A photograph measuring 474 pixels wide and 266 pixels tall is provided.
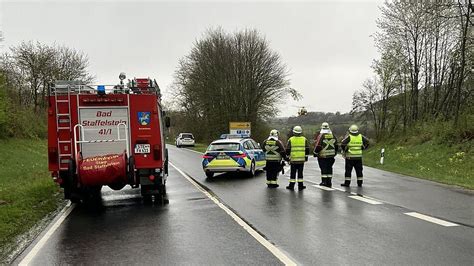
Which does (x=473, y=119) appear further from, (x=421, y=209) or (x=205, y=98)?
(x=205, y=98)

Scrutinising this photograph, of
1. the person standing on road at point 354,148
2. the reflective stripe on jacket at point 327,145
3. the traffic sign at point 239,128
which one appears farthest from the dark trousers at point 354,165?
the traffic sign at point 239,128

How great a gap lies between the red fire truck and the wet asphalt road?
863 millimetres

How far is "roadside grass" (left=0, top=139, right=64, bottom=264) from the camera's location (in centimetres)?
815

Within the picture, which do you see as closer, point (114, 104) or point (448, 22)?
point (114, 104)

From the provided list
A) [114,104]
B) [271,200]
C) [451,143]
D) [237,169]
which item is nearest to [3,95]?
[237,169]

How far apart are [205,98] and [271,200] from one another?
44.3 m

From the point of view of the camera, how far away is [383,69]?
41781 mm

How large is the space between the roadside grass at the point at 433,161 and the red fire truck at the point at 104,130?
33.8 feet

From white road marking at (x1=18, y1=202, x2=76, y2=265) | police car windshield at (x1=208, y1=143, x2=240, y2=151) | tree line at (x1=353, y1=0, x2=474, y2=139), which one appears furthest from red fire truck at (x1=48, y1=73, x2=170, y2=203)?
tree line at (x1=353, y1=0, x2=474, y2=139)

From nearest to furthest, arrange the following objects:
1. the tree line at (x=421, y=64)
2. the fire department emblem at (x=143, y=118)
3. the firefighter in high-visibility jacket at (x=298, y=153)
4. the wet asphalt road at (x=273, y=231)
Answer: the wet asphalt road at (x=273, y=231), the fire department emblem at (x=143, y=118), the firefighter in high-visibility jacket at (x=298, y=153), the tree line at (x=421, y=64)

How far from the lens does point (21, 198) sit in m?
11.6

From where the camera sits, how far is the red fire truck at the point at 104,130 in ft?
34.1

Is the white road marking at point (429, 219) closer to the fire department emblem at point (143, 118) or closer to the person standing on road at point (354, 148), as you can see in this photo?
the person standing on road at point (354, 148)

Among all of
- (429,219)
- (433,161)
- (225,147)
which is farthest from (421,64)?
(429,219)
